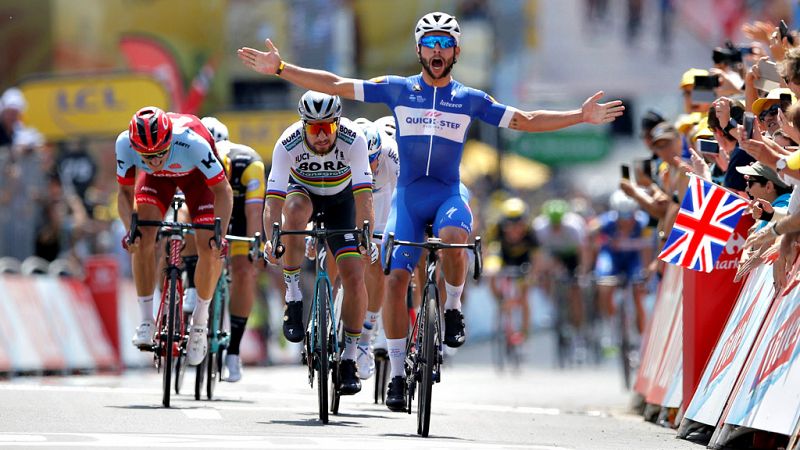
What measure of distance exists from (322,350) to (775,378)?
304cm

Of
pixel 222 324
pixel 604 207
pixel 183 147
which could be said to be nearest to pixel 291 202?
pixel 183 147

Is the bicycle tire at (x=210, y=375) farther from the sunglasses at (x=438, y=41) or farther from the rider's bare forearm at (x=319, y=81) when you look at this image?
the sunglasses at (x=438, y=41)

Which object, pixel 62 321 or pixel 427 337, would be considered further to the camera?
pixel 62 321

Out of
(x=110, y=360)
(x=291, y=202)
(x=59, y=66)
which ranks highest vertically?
(x=59, y=66)

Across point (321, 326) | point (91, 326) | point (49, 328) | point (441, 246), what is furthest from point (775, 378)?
point (91, 326)

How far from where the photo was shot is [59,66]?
134ft

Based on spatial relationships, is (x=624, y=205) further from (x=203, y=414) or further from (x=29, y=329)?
(x=203, y=414)

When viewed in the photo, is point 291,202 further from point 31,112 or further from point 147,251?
point 31,112

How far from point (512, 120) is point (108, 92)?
21.0m

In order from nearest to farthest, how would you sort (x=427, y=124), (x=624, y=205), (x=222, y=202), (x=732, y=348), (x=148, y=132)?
(x=732, y=348)
(x=427, y=124)
(x=148, y=132)
(x=222, y=202)
(x=624, y=205)

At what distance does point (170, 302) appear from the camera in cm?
1380

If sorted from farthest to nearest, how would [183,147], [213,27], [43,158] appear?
1. [213,27]
2. [43,158]
3. [183,147]

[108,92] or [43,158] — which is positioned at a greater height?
[108,92]

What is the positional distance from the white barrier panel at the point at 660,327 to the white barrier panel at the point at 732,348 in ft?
6.36
